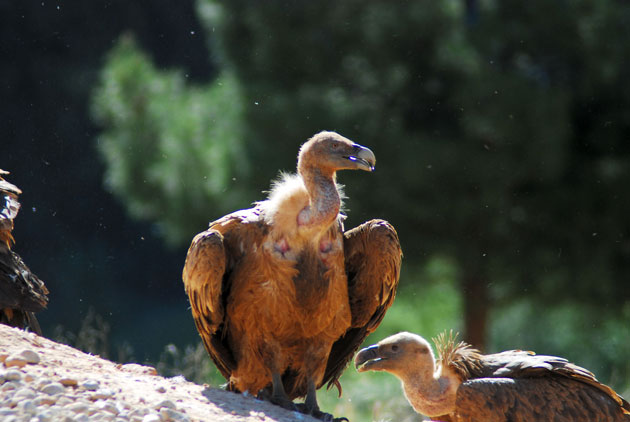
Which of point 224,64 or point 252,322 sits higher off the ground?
point 224,64

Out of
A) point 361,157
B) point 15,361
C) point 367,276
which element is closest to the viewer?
point 15,361

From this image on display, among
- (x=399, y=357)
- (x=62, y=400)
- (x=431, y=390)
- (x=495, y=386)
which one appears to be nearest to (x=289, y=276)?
(x=399, y=357)

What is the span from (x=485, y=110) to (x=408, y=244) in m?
1.68

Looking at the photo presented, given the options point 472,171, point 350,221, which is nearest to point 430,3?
point 472,171

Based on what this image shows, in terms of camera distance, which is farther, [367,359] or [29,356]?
[367,359]

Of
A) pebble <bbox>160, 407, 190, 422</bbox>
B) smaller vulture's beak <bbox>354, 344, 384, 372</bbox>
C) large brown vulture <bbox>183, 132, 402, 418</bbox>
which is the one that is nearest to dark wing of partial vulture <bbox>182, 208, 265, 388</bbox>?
large brown vulture <bbox>183, 132, 402, 418</bbox>

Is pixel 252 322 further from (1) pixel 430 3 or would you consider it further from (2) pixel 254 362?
(1) pixel 430 3

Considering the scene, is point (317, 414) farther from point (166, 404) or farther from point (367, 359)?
point (166, 404)

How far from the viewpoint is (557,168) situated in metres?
8.93

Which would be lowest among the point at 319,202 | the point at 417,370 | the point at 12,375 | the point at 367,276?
the point at 12,375

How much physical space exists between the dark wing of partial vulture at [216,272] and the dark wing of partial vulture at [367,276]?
68 cm

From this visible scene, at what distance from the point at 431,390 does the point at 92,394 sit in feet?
7.88

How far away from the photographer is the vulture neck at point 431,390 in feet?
18.0

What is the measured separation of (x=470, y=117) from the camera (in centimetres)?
880
